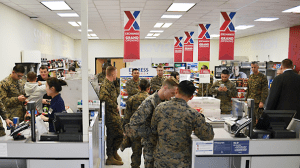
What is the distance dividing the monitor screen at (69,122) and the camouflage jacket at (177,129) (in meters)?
0.85

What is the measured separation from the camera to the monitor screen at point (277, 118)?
2.75m

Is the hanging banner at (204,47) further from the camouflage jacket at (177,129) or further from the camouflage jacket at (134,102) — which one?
the camouflage jacket at (177,129)

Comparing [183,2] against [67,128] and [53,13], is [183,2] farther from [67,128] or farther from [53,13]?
[67,128]

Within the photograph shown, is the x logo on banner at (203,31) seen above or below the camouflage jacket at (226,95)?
above

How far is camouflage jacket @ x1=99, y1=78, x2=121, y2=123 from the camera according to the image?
4.26 m

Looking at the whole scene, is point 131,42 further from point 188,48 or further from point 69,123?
point 188,48

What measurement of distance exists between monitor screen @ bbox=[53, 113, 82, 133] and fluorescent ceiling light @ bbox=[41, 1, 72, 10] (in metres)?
5.03

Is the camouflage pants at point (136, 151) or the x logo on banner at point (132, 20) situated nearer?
the camouflage pants at point (136, 151)

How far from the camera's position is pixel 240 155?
265 centimetres

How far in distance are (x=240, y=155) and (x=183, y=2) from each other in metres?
5.06

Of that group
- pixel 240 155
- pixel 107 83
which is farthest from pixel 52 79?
pixel 240 155

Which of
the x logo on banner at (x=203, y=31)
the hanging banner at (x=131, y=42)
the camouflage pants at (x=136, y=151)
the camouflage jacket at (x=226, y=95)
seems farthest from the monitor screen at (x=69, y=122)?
the x logo on banner at (x=203, y=31)

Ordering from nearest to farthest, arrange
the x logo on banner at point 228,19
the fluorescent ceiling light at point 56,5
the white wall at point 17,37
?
the fluorescent ceiling light at point 56,5 < the white wall at point 17,37 < the x logo on banner at point 228,19

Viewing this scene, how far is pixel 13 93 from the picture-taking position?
15.1 feet
